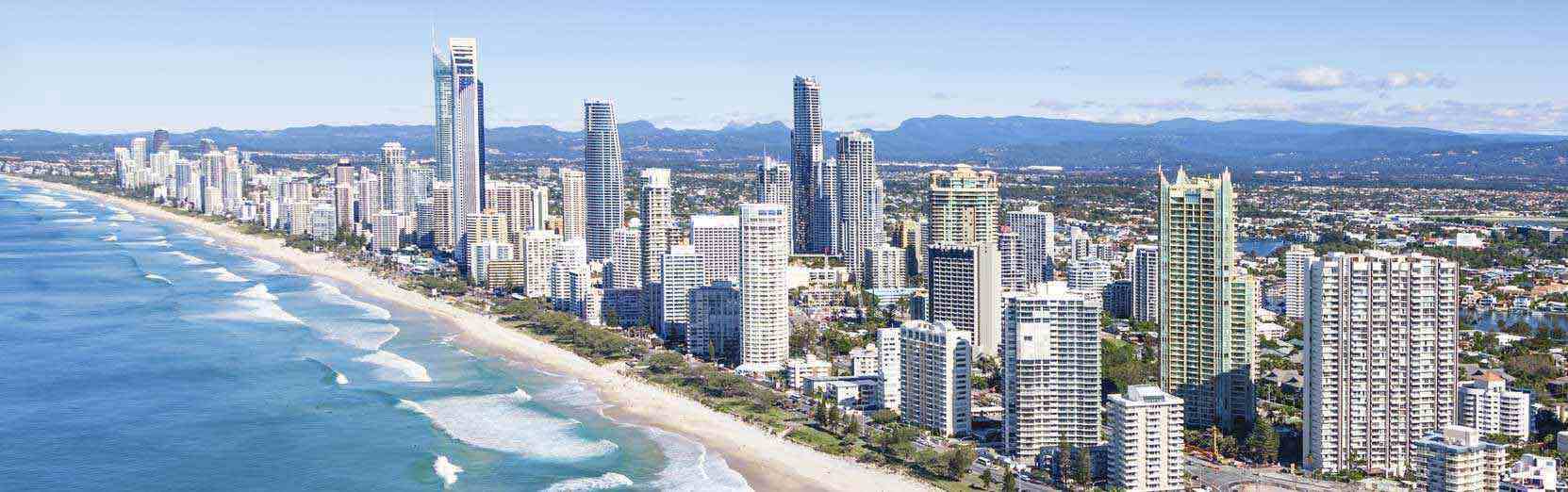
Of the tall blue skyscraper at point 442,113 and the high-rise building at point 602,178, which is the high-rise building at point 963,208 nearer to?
the high-rise building at point 602,178

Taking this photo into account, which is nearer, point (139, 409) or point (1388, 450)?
point (1388, 450)

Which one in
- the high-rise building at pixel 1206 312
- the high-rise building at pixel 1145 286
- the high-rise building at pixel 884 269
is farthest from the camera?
the high-rise building at pixel 884 269

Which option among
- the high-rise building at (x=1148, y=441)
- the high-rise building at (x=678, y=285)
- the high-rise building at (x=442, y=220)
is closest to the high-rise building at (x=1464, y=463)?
the high-rise building at (x=1148, y=441)

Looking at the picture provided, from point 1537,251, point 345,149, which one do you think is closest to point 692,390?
point 1537,251

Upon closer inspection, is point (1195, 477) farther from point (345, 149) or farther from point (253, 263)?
point (345, 149)

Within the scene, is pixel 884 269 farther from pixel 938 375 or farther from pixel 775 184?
pixel 938 375

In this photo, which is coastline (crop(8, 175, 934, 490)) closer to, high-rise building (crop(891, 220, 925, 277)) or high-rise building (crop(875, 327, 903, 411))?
high-rise building (crop(875, 327, 903, 411))

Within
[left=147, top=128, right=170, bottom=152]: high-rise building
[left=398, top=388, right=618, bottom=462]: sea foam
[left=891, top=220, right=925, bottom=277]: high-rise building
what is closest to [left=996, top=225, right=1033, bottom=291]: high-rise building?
[left=891, top=220, right=925, bottom=277]: high-rise building
